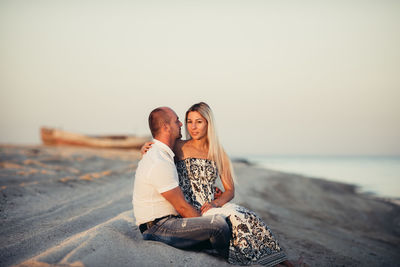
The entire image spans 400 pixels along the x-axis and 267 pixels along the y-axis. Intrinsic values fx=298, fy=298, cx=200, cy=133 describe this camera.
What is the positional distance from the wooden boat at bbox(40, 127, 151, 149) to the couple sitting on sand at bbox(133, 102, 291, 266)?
19083 mm

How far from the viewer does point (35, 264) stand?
2.71 meters

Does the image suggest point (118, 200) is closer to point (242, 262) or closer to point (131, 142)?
point (242, 262)

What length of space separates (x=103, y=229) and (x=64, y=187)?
385 cm

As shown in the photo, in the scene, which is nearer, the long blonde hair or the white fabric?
the white fabric

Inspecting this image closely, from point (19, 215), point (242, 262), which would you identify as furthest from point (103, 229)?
point (19, 215)

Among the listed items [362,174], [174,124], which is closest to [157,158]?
[174,124]

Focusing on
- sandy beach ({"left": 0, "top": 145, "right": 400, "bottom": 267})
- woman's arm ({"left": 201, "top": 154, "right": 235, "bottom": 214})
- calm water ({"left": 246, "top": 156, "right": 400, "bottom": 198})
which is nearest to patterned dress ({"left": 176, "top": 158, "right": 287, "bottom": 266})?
woman's arm ({"left": 201, "top": 154, "right": 235, "bottom": 214})

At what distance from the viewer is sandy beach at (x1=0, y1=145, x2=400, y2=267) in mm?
3113

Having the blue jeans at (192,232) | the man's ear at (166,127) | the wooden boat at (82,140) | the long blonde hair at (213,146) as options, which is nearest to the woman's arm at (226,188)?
the long blonde hair at (213,146)

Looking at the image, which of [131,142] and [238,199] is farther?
[131,142]

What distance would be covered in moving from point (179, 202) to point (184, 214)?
178 millimetres

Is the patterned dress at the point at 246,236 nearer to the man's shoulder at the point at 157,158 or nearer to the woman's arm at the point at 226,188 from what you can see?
the woman's arm at the point at 226,188

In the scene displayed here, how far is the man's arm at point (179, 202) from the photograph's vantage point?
3.22 metres

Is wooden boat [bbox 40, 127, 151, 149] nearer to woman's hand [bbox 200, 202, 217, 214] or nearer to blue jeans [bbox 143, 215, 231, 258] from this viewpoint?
woman's hand [bbox 200, 202, 217, 214]
